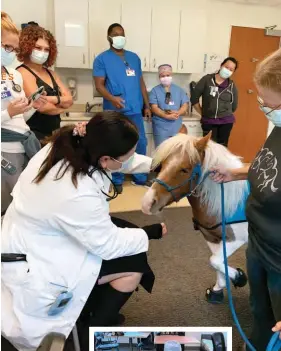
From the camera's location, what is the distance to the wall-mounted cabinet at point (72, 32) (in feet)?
13.0

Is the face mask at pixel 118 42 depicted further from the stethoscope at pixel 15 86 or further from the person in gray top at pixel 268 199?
the person in gray top at pixel 268 199

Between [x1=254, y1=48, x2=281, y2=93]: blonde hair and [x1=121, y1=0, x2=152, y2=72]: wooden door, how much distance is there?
3.52m

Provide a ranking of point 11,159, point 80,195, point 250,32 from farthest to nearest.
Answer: point 250,32 < point 11,159 < point 80,195

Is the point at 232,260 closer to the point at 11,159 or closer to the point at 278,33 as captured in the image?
the point at 11,159

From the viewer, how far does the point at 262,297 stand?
127 centimetres

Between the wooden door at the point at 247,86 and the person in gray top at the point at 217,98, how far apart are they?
3.87 feet

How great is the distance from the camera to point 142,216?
3.26 meters

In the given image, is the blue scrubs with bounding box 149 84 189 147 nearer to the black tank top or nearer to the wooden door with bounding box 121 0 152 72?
the wooden door with bounding box 121 0 152 72

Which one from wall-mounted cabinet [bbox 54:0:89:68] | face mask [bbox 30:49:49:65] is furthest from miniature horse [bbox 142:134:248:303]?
wall-mounted cabinet [bbox 54:0:89:68]

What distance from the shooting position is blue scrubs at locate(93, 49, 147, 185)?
3.74 m

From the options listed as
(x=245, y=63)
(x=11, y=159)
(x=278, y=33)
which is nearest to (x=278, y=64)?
(x=11, y=159)

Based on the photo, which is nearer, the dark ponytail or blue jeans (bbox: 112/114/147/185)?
the dark ponytail

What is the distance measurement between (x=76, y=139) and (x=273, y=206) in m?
0.75

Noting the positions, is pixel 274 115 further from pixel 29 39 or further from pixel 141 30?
pixel 141 30
